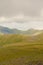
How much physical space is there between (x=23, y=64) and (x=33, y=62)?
5.14 metres

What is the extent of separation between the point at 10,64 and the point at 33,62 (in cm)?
1161

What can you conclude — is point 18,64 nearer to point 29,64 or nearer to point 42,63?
point 29,64

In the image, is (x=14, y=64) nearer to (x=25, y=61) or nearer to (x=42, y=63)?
(x=25, y=61)

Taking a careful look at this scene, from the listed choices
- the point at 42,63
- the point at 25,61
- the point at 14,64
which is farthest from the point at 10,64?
the point at 42,63

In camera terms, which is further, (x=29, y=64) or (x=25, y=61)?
(x=25, y=61)

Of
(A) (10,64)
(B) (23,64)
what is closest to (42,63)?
(B) (23,64)

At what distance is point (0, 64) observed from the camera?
9069 centimetres

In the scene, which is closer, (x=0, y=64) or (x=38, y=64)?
(x=38, y=64)

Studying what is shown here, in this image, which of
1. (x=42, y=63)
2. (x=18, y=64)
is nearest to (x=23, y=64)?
(x=18, y=64)

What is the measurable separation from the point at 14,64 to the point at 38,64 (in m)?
12.1

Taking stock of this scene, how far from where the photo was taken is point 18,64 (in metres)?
87.4

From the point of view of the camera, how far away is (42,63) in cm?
8638

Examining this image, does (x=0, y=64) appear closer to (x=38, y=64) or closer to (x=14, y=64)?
(x=14, y=64)

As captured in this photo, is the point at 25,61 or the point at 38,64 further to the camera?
the point at 25,61
